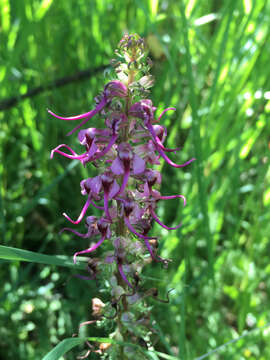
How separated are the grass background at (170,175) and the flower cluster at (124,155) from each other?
0.43 meters

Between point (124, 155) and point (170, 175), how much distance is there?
149 cm

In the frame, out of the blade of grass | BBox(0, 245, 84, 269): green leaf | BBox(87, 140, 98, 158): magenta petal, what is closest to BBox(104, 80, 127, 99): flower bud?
BBox(87, 140, 98, 158): magenta petal

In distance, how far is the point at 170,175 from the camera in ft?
7.72

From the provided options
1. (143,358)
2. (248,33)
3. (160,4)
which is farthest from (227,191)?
(160,4)

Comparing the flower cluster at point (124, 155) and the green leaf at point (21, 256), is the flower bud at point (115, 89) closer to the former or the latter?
the flower cluster at point (124, 155)

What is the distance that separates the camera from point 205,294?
185 centimetres

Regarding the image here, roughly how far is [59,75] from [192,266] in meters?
1.38

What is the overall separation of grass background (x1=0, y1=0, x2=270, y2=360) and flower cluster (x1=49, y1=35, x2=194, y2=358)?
1.39 ft

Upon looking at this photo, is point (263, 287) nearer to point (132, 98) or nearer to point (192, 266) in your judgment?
point (192, 266)

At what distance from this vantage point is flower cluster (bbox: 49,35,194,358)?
887 mm

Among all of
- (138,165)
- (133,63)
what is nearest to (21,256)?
(138,165)

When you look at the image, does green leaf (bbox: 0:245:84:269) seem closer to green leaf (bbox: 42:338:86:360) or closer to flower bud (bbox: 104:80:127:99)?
green leaf (bbox: 42:338:86:360)

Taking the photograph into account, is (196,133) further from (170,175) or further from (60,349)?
(170,175)

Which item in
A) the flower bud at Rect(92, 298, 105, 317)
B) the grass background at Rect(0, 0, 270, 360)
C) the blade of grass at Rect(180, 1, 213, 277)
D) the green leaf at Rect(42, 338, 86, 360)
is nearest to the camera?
the green leaf at Rect(42, 338, 86, 360)
